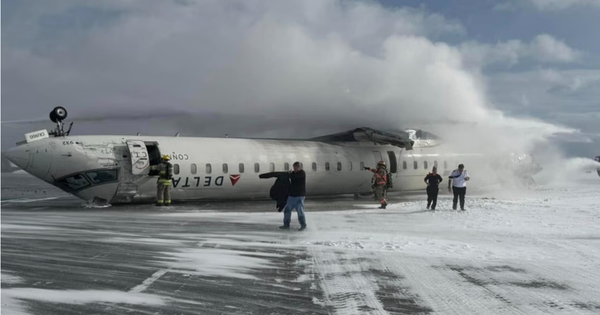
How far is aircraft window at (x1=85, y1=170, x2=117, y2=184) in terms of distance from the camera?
797 inches

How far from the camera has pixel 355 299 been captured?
6582mm

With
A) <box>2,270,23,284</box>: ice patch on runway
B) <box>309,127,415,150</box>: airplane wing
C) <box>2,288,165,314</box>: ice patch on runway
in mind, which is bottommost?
<box>2,288,165,314</box>: ice patch on runway

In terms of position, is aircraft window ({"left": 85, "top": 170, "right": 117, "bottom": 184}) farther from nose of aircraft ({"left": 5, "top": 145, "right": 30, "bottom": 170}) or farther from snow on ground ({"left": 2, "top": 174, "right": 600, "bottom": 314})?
snow on ground ({"left": 2, "top": 174, "right": 600, "bottom": 314})

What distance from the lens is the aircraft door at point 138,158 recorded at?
20688 mm

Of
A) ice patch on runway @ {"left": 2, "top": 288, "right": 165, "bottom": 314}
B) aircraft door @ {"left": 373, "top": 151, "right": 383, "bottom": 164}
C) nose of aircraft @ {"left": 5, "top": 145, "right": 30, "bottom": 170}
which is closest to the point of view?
ice patch on runway @ {"left": 2, "top": 288, "right": 165, "bottom": 314}

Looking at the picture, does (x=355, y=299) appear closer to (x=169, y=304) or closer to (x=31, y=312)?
(x=169, y=304)

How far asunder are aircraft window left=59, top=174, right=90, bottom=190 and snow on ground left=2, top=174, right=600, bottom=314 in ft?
12.9

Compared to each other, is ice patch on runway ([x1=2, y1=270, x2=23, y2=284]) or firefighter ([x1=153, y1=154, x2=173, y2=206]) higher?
firefighter ([x1=153, y1=154, x2=173, y2=206])

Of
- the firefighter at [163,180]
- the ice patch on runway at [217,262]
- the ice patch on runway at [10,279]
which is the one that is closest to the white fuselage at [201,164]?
the firefighter at [163,180]

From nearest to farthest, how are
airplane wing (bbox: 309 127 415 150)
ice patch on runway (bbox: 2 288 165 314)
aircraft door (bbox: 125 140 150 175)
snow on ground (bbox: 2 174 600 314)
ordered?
ice patch on runway (bbox: 2 288 165 314) < snow on ground (bbox: 2 174 600 314) < aircraft door (bbox: 125 140 150 175) < airplane wing (bbox: 309 127 415 150)

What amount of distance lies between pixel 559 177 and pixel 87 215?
3309 cm

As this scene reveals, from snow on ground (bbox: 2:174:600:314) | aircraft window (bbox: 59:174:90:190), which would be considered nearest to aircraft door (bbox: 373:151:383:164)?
snow on ground (bbox: 2:174:600:314)

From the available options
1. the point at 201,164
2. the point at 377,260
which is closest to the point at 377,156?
the point at 201,164

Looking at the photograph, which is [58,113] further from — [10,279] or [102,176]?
[10,279]
